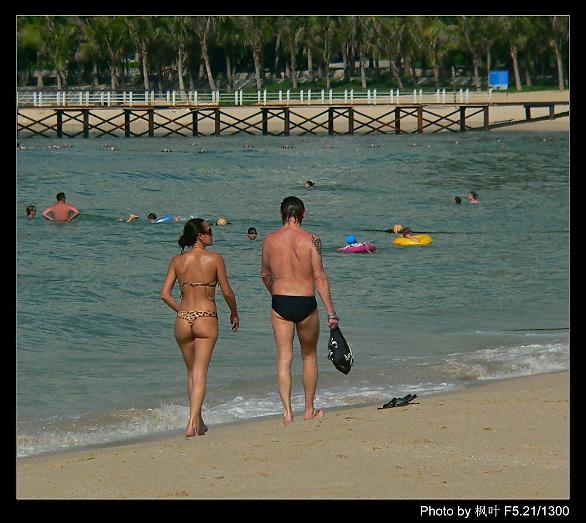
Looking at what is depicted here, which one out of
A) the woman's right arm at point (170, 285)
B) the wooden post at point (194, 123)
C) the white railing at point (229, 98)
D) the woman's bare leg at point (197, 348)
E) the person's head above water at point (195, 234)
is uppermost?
the white railing at point (229, 98)

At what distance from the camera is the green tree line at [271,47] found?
80500 mm

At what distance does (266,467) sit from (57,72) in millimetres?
78511

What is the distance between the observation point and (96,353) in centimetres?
1271

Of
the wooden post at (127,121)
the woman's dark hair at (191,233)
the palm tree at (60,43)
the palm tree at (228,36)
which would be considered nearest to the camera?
the woman's dark hair at (191,233)

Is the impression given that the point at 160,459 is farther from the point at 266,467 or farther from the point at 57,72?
the point at 57,72

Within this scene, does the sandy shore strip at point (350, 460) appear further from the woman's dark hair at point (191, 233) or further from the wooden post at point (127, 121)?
the wooden post at point (127, 121)

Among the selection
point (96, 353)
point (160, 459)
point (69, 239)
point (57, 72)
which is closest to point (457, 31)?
point (57, 72)

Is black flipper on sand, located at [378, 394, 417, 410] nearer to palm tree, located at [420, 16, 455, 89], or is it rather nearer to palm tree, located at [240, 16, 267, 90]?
palm tree, located at [240, 16, 267, 90]

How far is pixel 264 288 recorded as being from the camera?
1789 cm

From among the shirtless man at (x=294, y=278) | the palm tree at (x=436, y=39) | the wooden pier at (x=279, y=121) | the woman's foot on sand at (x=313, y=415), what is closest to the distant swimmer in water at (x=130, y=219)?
the woman's foot on sand at (x=313, y=415)

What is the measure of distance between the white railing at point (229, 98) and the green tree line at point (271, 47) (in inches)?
318

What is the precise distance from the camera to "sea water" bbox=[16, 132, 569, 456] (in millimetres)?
10359

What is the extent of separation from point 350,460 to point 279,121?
6288cm

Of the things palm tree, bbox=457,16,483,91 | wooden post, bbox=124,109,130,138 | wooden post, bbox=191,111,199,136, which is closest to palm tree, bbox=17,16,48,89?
wooden post, bbox=124,109,130,138
